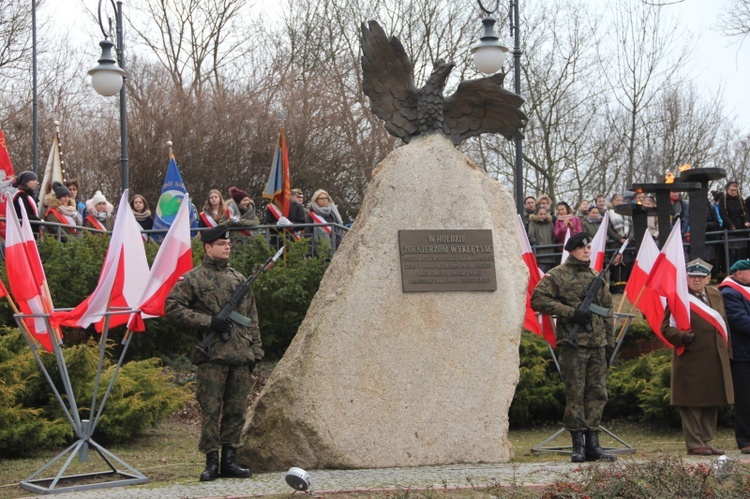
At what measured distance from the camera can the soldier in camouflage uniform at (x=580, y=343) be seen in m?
8.40

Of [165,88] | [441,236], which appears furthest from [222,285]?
[165,88]

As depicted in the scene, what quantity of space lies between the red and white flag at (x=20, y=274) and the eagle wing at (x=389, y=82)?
10.8 feet

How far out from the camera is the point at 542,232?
53.0 ft

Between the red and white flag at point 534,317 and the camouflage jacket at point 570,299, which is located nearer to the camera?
the camouflage jacket at point 570,299

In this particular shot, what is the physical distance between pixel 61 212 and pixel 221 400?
7.04 meters

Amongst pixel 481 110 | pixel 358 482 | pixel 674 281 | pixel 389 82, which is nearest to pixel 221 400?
pixel 358 482

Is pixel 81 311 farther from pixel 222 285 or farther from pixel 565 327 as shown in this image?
pixel 565 327

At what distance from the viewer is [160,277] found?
319 inches

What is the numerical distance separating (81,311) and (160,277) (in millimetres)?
673

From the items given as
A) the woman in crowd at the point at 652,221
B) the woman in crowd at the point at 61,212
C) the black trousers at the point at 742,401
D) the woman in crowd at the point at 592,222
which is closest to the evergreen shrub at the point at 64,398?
the woman in crowd at the point at 61,212

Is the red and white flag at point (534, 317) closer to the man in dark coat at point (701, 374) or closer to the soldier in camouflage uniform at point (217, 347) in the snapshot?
the man in dark coat at point (701, 374)

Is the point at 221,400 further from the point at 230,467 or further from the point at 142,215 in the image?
the point at 142,215

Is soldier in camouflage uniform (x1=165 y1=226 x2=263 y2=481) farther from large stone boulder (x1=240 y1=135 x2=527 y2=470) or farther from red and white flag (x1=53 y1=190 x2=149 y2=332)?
red and white flag (x1=53 y1=190 x2=149 y2=332)

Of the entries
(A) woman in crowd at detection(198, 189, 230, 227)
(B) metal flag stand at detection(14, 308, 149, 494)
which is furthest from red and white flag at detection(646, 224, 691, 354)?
(A) woman in crowd at detection(198, 189, 230, 227)
